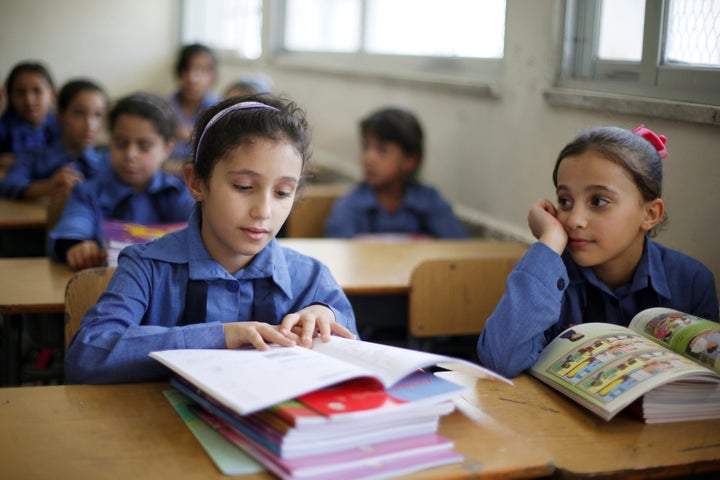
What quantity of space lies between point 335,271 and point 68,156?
1977 millimetres

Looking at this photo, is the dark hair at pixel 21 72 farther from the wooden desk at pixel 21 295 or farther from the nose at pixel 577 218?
the nose at pixel 577 218

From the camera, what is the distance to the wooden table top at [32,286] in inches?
74.3

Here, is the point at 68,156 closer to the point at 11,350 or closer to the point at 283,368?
the point at 11,350

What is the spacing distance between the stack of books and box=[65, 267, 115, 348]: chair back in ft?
1.59

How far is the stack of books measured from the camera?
3.43 ft

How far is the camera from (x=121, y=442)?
1.13 m

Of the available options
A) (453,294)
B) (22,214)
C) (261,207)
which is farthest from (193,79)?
(261,207)

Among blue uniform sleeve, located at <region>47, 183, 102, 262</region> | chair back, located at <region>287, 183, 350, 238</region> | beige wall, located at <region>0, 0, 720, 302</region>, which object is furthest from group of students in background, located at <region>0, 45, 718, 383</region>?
chair back, located at <region>287, 183, 350, 238</region>

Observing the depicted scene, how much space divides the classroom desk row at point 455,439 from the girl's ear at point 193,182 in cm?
44

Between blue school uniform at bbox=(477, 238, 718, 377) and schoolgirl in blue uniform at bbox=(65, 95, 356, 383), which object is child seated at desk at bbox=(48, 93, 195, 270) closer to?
schoolgirl in blue uniform at bbox=(65, 95, 356, 383)

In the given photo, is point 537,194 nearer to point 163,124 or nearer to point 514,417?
point 163,124

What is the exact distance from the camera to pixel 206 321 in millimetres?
1569

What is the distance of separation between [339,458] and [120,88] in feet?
22.4

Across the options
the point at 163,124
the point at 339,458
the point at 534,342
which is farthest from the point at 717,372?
the point at 163,124
